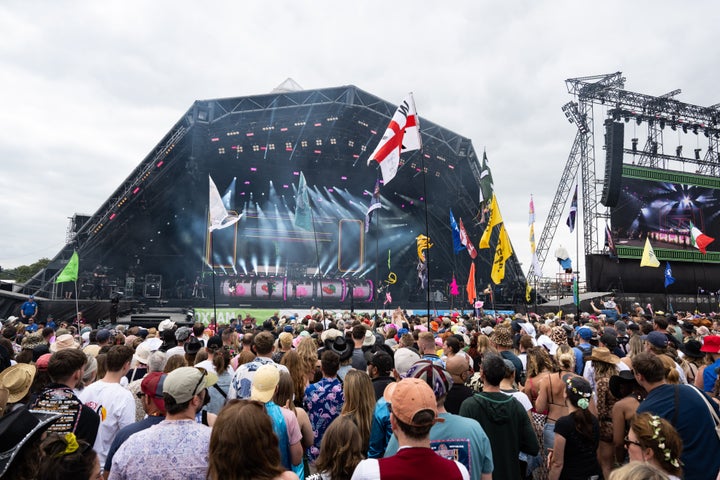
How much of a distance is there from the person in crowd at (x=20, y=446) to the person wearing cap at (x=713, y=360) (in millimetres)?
5744

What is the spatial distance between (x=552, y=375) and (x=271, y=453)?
3.35m

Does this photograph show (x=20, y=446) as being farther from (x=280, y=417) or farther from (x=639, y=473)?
(x=639, y=473)

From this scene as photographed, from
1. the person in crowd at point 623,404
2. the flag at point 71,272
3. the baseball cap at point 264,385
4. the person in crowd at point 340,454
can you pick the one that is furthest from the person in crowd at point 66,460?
the flag at point 71,272

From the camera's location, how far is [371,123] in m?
25.5

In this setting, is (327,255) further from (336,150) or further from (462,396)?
(462,396)

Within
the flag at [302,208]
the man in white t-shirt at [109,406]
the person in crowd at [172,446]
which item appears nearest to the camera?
the person in crowd at [172,446]

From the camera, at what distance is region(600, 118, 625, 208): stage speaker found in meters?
28.0

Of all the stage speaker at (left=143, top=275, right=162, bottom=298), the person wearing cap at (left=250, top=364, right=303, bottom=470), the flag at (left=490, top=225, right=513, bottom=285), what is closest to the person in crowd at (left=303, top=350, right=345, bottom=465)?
the person wearing cap at (left=250, top=364, right=303, bottom=470)

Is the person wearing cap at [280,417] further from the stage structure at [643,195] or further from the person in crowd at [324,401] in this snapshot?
the stage structure at [643,195]

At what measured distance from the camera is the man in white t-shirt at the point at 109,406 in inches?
143

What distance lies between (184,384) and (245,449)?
2.44 feet

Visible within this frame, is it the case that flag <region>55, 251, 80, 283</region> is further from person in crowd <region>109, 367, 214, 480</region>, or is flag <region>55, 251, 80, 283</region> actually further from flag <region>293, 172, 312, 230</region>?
person in crowd <region>109, 367, 214, 480</region>

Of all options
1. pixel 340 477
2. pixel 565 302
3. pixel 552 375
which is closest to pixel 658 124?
pixel 565 302

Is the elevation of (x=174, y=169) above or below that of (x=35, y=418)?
above
